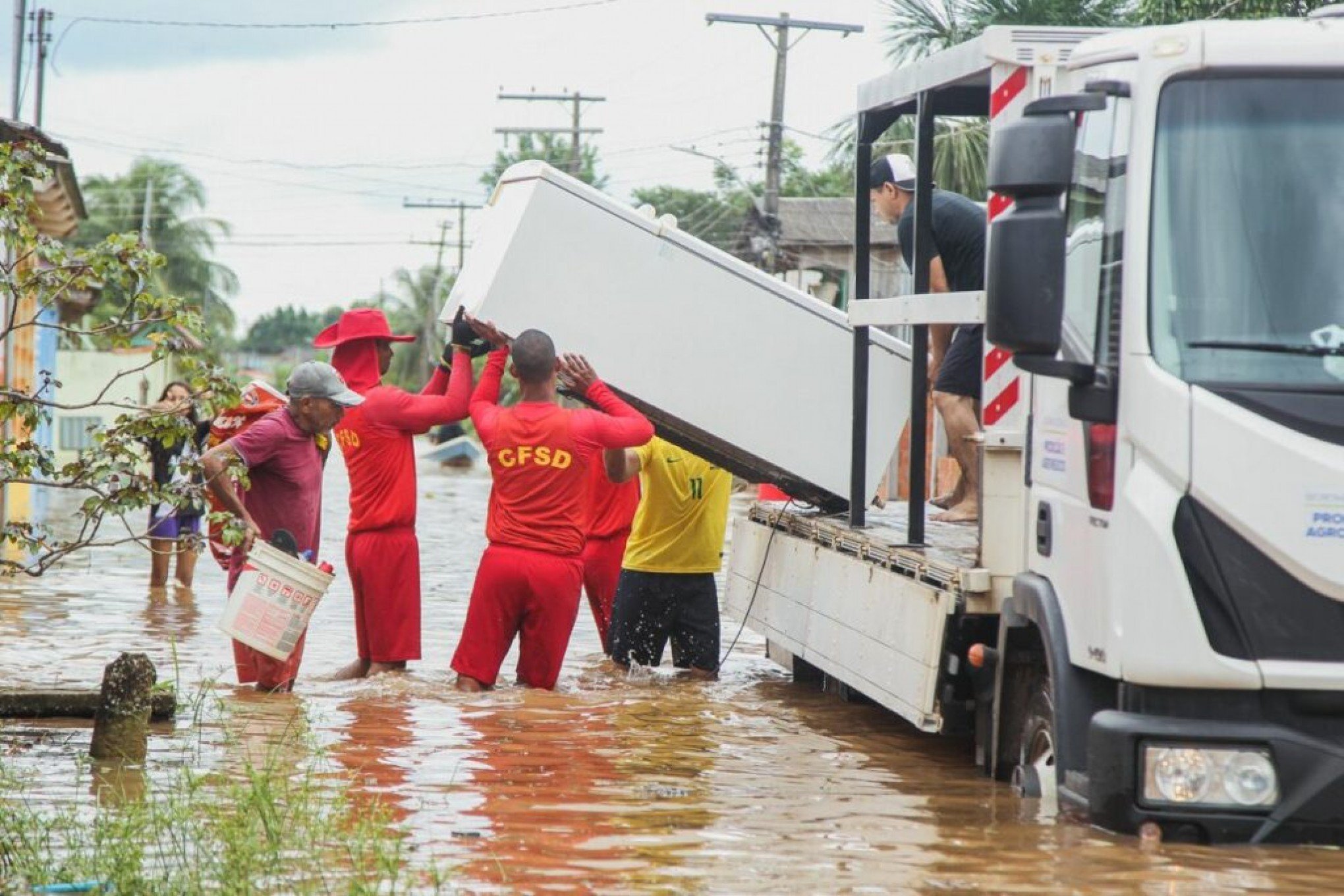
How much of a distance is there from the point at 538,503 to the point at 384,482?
0.98 m

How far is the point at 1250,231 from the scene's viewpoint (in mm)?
6258

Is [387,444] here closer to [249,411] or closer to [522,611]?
[249,411]

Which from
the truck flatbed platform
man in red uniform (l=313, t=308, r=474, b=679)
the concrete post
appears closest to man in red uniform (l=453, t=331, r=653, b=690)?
man in red uniform (l=313, t=308, r=474, b=679)

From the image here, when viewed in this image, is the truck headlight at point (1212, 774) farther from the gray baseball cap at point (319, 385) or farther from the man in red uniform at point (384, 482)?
the gray baseball cap at point (319, 385)

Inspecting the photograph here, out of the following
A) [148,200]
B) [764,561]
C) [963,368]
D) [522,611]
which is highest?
[148,200]

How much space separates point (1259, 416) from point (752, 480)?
4873 millimetres

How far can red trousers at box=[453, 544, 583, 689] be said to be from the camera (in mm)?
10031

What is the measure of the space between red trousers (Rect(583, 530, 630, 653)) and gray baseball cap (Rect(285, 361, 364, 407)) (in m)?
2.42

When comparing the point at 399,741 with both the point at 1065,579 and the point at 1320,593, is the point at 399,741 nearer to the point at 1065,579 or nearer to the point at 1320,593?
the point at 1065,579

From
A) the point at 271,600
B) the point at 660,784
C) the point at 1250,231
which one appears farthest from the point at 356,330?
the point at 1250,231

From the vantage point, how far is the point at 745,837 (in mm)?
6910

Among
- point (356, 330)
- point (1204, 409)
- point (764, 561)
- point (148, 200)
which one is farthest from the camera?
point (148, 200)

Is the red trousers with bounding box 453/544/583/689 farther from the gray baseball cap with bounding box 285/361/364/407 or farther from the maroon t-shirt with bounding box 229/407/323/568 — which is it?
the gray baseball cap with bounding box 285/361/364/407

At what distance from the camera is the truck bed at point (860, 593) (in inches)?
313
